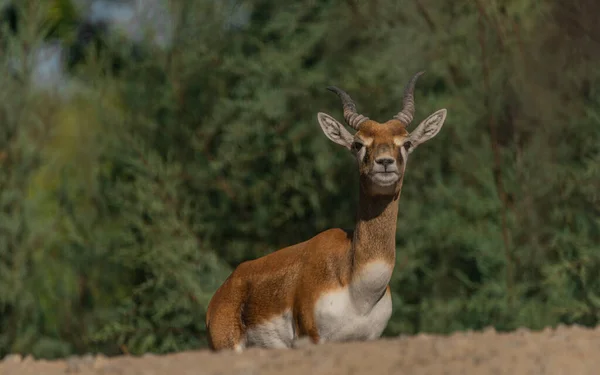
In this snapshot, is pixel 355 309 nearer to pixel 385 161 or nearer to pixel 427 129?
pixel 385 161

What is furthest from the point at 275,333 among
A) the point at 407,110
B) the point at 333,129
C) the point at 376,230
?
the point at 407,110

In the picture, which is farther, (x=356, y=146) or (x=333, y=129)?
(x=333, y=129)

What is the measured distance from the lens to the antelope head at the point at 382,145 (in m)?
8.10

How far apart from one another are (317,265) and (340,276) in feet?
0.96

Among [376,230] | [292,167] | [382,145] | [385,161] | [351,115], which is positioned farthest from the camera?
[292,167]

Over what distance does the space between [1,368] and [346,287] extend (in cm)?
267

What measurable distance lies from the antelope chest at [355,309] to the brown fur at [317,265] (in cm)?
7

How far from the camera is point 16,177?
18.4 meters

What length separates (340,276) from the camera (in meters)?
8.21

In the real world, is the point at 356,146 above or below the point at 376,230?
above

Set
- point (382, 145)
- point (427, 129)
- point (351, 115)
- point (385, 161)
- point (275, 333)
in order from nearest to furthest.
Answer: point (385, 161) < point (382, 145) < point (275, 333) < point (351, 115) < point (427, 129)

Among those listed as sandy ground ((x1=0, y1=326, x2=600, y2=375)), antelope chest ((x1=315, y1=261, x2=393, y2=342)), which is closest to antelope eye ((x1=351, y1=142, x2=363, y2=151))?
antelope chest ((x1=315, y1=261, x2=393, y2=342))

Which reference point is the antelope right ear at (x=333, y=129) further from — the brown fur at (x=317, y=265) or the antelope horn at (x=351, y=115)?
the brown fur at (x=317, y=265)

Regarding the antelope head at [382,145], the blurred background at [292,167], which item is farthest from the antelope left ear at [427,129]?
the blurred background at [292,167]
